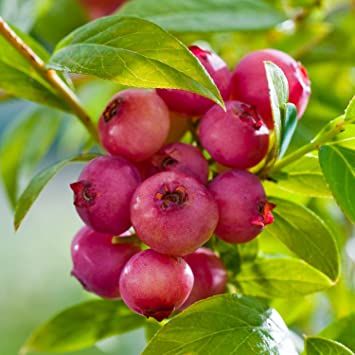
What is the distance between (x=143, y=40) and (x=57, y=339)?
38 cm

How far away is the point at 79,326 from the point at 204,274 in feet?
0.77

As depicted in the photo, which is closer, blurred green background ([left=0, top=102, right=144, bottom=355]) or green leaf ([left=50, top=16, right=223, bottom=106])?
green leaf ([left=50, top=16, right=223, bottom=106])

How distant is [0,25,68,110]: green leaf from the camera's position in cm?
80

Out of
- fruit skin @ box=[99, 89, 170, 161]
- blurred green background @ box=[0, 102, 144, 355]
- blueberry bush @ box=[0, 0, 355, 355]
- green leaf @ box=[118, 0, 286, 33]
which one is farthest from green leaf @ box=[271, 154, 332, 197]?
blurred green background @ box=[0, 102, 144, 355]

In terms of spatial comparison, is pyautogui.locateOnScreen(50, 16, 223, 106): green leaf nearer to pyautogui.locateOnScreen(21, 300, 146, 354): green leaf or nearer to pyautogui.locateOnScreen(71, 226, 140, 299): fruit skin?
pyautogui.locateOnScreen(71, 226, 140, 299): fruit skin

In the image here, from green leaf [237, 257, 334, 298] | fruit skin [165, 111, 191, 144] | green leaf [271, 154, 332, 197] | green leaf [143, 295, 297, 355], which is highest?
fruit skin [165, 111, 191, 144]

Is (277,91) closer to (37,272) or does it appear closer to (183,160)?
(183,160)

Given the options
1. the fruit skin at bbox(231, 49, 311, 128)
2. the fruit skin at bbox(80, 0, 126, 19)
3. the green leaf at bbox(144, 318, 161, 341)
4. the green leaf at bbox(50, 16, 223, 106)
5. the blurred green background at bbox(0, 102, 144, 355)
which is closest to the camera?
the green leaf at bbox(50, 16, 223, 106)

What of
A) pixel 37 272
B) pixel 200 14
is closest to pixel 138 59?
pixel 200 14

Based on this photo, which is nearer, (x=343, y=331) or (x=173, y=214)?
(x=173, y=214)

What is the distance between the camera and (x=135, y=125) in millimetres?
679

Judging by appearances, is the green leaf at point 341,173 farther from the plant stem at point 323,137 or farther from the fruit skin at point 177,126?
the fruit skin at point 177,126

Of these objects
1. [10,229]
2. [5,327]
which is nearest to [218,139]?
[5,327]

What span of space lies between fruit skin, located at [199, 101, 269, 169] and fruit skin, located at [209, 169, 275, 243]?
2cm
